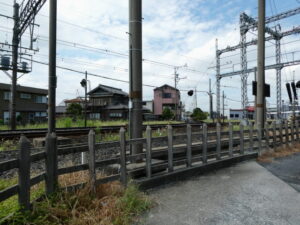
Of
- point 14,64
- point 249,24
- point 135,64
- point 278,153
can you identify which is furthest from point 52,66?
point 249,24

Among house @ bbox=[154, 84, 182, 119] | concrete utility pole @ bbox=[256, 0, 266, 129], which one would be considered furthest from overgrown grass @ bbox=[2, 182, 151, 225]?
house @ bbox=[154, 84, 182, 119]

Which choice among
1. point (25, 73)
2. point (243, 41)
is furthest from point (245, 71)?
point (25, 73)

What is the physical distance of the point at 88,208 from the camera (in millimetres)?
3932

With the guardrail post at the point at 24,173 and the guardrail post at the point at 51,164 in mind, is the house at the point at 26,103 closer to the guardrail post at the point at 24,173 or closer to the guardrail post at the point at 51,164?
the guardrail post at the point at 51,164

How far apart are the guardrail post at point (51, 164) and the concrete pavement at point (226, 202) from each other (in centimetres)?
152

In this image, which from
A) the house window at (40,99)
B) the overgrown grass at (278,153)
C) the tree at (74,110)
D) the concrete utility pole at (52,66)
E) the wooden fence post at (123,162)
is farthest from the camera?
the tree at (74,110)

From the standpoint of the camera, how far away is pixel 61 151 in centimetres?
411

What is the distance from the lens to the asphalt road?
20.9 ft

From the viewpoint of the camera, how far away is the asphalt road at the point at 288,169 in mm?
6371

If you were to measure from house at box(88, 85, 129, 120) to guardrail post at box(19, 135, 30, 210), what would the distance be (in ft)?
163

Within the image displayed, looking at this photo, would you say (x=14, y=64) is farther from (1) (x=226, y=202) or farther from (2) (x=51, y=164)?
(1) (x=226, y=202)

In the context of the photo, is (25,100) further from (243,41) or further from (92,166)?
(92,166)

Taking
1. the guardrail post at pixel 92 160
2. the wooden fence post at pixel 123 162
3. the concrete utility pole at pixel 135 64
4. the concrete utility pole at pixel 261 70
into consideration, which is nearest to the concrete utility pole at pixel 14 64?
the concrete utility pole at pixel 135 64

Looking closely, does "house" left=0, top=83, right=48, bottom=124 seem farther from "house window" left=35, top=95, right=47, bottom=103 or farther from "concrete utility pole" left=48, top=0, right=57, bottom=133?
"concrete utility pole" left=48, top=0, right=57, bottom=133
